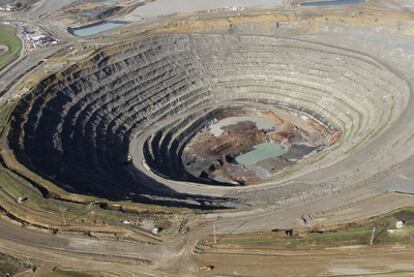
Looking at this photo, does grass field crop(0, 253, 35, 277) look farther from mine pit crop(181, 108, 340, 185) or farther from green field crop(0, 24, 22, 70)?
green field crop(0, 24, 22, 70)

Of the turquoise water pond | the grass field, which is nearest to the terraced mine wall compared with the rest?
the turquoise water pond

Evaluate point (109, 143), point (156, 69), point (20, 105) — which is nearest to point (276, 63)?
point (156, 69)

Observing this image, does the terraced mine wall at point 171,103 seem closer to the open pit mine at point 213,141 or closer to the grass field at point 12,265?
the open pit mine at point 213,141

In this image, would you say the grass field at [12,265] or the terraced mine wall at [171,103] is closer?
the grass field at [12,265]

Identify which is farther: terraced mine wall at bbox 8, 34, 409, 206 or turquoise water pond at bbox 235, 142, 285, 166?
turquoise water pond at bbox 235, 142, 285, 166

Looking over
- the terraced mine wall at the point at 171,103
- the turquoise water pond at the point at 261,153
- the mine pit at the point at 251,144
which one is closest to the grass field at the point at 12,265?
the terraced mine wall at the point at 171,103

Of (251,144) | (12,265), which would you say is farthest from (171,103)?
(12,265)

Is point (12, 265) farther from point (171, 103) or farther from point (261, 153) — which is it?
point (171, 103)

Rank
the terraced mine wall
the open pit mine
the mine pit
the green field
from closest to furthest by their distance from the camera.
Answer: the open pit mine
the terraced mine wall
the mine pit
the green field
